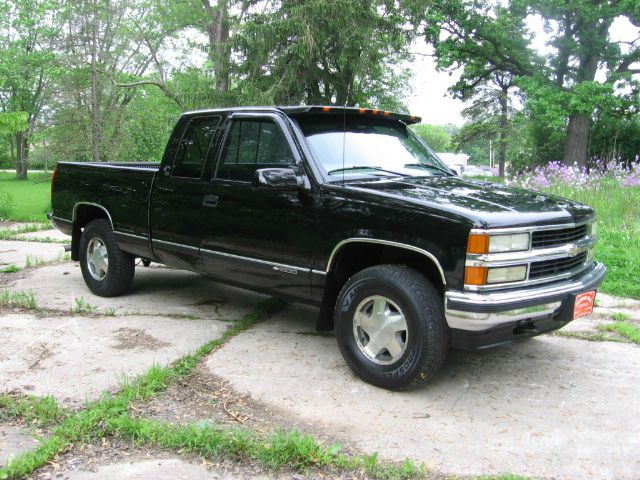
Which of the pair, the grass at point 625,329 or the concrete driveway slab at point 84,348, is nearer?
the concrete driveway slab at point 84,348

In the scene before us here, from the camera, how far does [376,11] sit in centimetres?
2052

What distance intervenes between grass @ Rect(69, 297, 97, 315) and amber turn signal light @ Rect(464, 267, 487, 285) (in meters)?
3.79

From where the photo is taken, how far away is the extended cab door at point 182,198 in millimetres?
5058

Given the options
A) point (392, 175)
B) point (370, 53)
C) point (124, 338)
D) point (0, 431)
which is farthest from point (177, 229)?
point (370, 53)

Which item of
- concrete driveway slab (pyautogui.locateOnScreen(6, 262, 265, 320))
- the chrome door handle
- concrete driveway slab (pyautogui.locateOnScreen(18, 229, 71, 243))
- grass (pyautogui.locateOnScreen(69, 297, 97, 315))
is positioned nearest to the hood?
the chrome door handle

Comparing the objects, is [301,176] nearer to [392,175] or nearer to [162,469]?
[392,175]

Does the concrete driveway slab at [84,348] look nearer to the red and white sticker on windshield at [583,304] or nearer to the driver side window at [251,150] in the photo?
the driver side window at [251,150]

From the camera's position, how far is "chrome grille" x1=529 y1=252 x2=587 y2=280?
3.63 meters

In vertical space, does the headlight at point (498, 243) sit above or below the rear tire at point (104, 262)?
above

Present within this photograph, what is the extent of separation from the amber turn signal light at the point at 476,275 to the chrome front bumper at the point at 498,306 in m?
0.06

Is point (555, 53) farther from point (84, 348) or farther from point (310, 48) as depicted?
point (84, 348)

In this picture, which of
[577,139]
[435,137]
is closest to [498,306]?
[577,139]

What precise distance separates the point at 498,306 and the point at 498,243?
368 millimetres

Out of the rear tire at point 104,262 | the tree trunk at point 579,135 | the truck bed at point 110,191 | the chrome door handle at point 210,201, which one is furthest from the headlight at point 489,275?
the tree trunk at point 579,135
